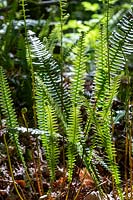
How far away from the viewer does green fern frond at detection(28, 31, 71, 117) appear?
1.36 metres

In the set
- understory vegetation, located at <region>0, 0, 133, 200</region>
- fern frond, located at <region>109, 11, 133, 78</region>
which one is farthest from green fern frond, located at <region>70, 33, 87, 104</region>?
fern frond, located at <region>109, 11, 133, 78</region>

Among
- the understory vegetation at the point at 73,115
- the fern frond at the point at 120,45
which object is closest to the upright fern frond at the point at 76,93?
the understory vegetation at the point at 73,115

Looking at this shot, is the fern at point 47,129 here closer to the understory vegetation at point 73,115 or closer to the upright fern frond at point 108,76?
the understory vegetation at point 73,115

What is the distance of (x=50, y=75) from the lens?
4.57 feet

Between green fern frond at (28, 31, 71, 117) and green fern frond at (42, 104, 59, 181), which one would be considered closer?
green fern frond at (42, 104, 59, 181)

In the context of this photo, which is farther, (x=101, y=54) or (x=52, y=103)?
(x=101, y=54)

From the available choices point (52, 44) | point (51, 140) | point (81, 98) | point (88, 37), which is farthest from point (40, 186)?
point (88, 37)

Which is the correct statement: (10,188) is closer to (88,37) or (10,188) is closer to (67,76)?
(67,76)

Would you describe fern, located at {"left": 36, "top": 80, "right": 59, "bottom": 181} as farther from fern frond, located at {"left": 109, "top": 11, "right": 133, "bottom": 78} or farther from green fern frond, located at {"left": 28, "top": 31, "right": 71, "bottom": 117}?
fern frond, located at {"left": 109, "top": 11, "right": 133, "bottom": 78}

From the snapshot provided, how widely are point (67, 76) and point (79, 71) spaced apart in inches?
46.6

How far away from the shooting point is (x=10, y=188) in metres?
1.55

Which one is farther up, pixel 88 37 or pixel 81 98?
pixel 81 98

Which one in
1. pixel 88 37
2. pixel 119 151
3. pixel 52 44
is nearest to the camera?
pixel 119 151

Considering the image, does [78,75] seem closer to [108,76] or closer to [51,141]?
[108,76]
